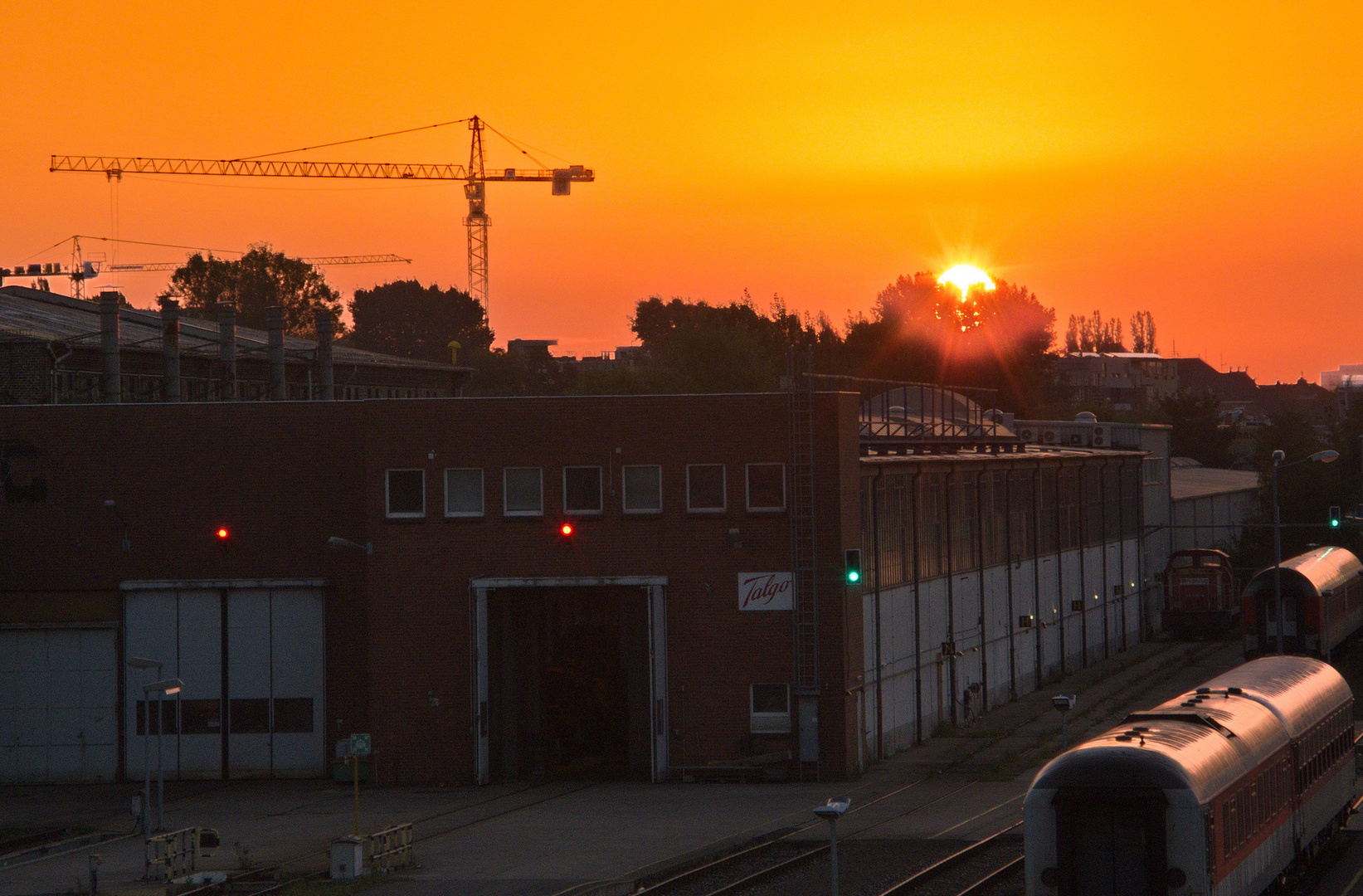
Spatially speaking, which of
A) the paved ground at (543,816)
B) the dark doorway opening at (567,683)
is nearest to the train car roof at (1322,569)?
the paved ground at (543,816)

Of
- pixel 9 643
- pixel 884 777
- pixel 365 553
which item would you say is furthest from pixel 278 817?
pixel 884 777

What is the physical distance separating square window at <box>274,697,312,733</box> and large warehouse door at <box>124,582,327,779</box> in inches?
0.8

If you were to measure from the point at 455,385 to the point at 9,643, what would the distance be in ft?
137

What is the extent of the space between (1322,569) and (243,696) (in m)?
37.0

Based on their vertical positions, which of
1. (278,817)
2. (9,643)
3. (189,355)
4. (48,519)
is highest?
(189,355)

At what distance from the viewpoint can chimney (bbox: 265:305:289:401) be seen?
5878 cm

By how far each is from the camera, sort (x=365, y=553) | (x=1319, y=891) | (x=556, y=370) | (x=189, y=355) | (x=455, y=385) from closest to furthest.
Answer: (x=1319, y=891)
(x=365, y=553)
(x=189, y=355)
(x=455, y=385)
(x=556, y=370)

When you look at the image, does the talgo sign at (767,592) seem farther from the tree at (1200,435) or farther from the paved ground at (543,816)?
the tree at (1200,435)

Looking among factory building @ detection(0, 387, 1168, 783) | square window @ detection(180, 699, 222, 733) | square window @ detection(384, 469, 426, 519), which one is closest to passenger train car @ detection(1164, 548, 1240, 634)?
factory building @ detection(0, 387, 1168, 783)

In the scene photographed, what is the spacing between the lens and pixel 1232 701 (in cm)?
2439

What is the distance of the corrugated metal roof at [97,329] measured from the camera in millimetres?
57750

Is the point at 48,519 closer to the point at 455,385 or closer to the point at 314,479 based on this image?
the point at 314,479

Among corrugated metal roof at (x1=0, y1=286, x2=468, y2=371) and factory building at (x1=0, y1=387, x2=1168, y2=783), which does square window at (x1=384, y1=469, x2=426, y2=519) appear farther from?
corrugated metal roof at (x1=0, y1=286, x2=468, y2=371)

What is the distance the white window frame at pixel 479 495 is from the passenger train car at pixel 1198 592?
1623 inches
